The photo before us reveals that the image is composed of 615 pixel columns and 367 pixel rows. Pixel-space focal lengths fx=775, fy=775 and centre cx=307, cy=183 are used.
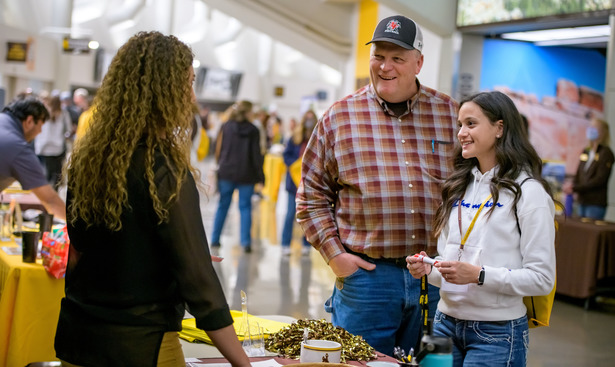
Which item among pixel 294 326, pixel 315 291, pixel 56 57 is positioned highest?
pixel 56 57

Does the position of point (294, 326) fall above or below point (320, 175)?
below

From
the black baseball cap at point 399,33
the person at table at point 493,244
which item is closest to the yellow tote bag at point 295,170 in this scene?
the black baseball cap at point 399,33

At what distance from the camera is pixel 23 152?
459cm

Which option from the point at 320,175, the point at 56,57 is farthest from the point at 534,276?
the point at 56,57

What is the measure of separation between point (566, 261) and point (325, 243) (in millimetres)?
5245

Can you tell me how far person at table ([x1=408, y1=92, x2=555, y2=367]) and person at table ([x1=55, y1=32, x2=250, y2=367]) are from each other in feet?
2.64

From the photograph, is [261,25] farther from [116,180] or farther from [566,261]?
[116,180]

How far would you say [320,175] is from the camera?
311 centimetres

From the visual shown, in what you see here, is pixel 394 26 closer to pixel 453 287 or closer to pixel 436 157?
pixel 436 157

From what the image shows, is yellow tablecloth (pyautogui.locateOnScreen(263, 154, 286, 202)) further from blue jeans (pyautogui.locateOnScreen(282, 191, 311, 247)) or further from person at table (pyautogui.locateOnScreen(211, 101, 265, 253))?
blue jeans (pyautogui.locateOnScreen(282, 191, 311, 247))

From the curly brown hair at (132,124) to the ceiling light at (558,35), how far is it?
338 inches

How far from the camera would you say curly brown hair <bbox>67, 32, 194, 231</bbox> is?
1903 mm

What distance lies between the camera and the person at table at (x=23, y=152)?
4.57 meters

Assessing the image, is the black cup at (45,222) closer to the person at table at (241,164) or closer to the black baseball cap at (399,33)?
the black baseball cap at (399,33)
